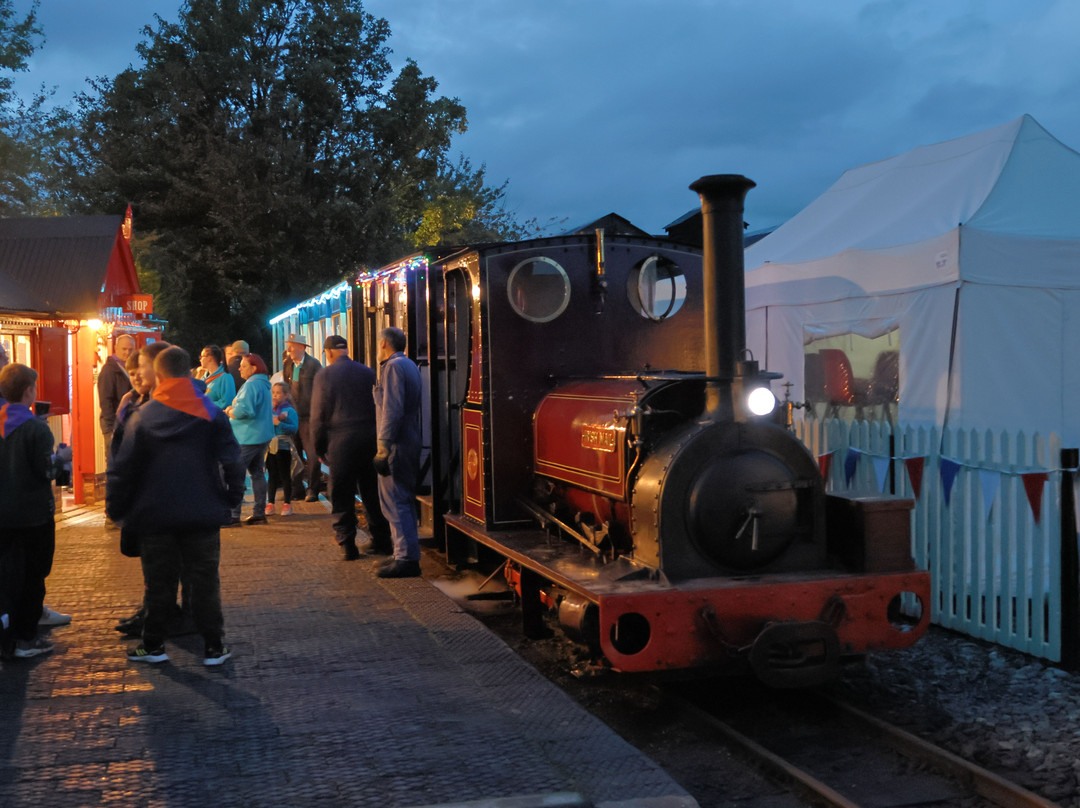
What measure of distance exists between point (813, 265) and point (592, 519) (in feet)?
15.9

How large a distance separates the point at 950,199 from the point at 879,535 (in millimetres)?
4755

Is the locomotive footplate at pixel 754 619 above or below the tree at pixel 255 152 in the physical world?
below

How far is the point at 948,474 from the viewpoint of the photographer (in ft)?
21.4

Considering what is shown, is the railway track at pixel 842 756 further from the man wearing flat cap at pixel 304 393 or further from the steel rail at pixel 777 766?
the man wearing flat cap at pixel 304 393

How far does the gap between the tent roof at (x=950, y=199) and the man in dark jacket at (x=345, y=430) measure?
171 inches

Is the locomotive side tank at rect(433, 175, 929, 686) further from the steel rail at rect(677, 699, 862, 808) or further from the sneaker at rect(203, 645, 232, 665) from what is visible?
the sneaker at rect(203, 645, 232, 665)

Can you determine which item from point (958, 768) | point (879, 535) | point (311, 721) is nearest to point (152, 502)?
point (311, 721)

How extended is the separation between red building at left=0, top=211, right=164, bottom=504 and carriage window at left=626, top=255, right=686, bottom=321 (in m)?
6.32

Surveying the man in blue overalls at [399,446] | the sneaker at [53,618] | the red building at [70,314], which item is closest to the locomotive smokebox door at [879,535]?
the man in blue overalls at [399,446]

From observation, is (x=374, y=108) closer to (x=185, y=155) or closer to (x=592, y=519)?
(x=185, y=155)

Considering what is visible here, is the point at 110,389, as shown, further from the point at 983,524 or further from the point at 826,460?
the point at 983,524

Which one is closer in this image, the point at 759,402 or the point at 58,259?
the point at 759,402

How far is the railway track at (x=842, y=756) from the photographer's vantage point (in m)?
3.95

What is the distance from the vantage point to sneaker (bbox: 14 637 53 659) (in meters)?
5.41
